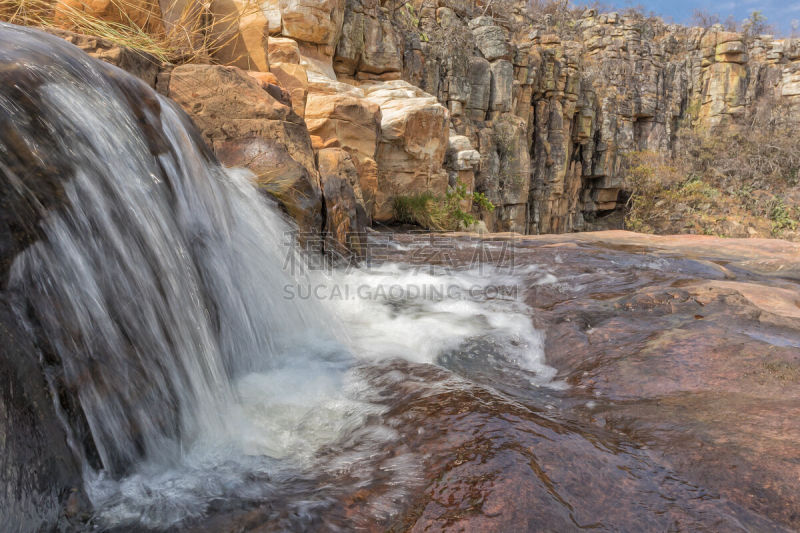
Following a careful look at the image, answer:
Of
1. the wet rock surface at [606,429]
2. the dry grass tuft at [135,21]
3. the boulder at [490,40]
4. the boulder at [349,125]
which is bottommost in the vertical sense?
the wet rock surface at [606,429]

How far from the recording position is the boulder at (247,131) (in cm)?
375

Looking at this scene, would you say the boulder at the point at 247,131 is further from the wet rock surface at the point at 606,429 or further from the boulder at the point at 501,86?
the boulder at the point at 501,86

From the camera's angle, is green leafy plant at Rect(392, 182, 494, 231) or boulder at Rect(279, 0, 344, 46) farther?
green leafy plant at Rect(392, 182, 494, 231)

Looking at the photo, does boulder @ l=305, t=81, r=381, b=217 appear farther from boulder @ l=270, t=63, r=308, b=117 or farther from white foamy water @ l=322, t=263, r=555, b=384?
white foamy water @ l=322, t=263, r=555, b=384

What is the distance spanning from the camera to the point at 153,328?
64.9 inches

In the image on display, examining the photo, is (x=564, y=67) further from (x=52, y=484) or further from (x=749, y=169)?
(x=52, y=484)

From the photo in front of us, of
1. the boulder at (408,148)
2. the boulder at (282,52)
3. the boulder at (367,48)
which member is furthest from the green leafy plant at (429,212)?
the boulder at (367,48)

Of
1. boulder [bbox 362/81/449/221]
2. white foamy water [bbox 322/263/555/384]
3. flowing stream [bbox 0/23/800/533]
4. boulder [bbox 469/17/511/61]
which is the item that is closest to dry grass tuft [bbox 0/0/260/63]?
flowing stream [bbox 0/23/800/533]

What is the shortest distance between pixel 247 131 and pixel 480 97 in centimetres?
1527

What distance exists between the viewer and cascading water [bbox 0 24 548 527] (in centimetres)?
127

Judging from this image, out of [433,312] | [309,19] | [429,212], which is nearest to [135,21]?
[433,312]

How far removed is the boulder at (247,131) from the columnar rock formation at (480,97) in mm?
16

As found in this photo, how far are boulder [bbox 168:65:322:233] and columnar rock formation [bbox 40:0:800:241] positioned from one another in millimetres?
16

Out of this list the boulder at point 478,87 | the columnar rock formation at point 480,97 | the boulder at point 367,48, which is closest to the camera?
the columnar rock formation at point 480,97
